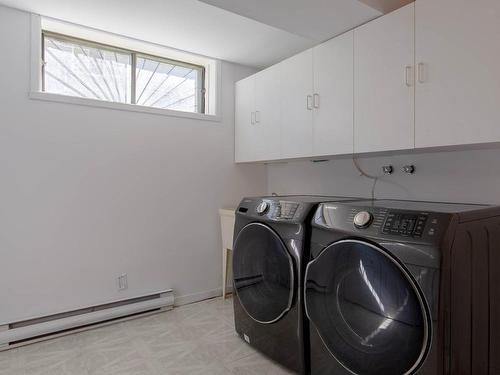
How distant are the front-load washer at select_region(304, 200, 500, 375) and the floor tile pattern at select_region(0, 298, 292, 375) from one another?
20.6 inches

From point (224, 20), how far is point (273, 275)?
1.71 metres

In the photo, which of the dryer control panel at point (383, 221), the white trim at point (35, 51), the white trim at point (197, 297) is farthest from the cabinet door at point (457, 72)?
the white trim at point (35, 51)

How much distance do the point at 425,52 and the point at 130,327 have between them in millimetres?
2487

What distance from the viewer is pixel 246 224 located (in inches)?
81.5

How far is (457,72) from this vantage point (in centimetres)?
152

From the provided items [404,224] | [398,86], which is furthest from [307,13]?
[404,224]

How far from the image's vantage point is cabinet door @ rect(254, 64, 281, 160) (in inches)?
102

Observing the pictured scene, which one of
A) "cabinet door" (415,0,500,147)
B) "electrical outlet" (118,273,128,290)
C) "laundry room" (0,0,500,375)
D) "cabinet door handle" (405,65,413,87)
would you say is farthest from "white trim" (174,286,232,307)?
"cabinet door handle" (405,65,413,87)

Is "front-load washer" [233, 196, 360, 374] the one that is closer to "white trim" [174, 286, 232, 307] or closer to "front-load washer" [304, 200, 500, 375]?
"front-load washer" [304, 200, 500, 375]

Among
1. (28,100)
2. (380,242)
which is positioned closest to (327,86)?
(380,242)

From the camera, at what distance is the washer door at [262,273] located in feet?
5.86

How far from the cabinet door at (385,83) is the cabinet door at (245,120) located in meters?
1.09

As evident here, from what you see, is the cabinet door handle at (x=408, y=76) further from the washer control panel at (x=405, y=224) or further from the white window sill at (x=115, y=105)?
the white window sill at (x=115, y=105)

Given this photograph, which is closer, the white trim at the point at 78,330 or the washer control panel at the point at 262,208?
the washer control panel at the point at 262,208
